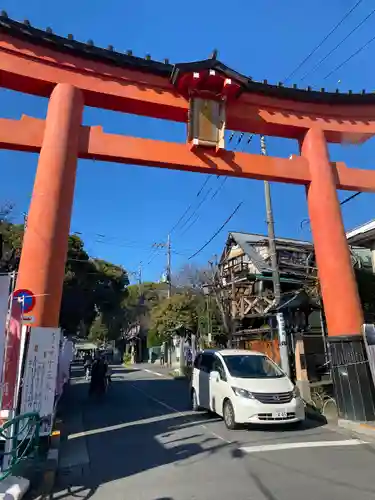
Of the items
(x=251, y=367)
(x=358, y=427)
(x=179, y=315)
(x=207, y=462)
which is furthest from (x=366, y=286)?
(x=179, y=315)

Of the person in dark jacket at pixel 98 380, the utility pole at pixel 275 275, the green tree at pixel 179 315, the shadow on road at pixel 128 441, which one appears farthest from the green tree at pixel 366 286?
the green tree at pixel 179 315

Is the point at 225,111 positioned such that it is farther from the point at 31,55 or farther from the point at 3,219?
the point at 3,219

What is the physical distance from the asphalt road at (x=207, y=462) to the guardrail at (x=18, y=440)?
0.65 m

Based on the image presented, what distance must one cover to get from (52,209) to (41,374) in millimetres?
3578

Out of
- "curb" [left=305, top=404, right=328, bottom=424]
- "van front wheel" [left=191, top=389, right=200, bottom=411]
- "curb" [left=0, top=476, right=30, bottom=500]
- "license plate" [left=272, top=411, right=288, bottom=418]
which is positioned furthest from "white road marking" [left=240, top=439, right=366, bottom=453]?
"van front wheel" [left=191, top=389, right=200, bottom=411]

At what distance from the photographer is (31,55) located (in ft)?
31.2

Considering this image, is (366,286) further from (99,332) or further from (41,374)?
(99,332)

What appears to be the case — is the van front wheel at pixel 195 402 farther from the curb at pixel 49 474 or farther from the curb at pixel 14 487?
the curb at pixel 14 487

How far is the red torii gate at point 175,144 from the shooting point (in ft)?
28.7

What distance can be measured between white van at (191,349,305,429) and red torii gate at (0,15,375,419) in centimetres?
143

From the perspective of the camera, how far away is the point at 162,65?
34.2 feet

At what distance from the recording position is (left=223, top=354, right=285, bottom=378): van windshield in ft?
31.4

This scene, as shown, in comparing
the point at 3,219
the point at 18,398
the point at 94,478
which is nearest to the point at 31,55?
the point at 18,398

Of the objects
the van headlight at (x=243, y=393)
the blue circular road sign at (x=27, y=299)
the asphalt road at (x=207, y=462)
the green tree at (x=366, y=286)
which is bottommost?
the asphalt road at (x=207, y=462)
